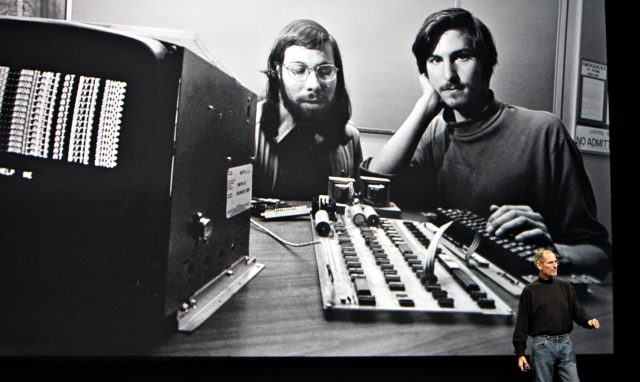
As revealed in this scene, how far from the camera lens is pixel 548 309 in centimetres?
111

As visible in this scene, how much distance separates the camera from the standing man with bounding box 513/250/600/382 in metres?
1.09

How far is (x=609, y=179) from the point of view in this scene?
1.70 metres

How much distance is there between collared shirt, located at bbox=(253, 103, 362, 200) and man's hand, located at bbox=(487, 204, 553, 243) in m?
0.54

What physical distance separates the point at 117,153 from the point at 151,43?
21 centimetres

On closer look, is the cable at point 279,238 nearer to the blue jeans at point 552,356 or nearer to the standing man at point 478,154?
the standing man at point 478,154

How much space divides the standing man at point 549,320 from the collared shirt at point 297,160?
2.34 feet

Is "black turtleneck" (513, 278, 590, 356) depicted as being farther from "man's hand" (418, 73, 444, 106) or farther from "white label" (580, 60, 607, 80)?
"white label" (580, 60, 607, 80)

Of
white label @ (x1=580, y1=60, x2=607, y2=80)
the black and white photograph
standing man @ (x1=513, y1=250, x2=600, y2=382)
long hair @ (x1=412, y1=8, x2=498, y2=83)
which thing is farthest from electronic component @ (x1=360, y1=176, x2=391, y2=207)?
white label @ (x1=580, y1=60, x2=607, y2=80)

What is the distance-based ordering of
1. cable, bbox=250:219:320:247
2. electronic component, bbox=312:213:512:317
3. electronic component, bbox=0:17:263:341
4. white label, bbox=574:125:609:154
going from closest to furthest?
electronic component, bbox=0:17:263:341
electronic component, bbox=312:213:512:317
cable, bbox=250:219:320:247
white label, bbox=574:125:609:154

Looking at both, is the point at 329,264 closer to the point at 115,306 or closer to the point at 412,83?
the point at 115,306

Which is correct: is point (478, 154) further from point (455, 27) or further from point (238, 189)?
point (238, 189)

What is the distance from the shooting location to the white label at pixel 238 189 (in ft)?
3.45

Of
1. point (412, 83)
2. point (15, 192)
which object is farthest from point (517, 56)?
point (15, 192)

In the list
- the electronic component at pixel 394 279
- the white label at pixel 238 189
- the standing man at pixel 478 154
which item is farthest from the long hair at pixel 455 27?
the white label at pixel 238 189
